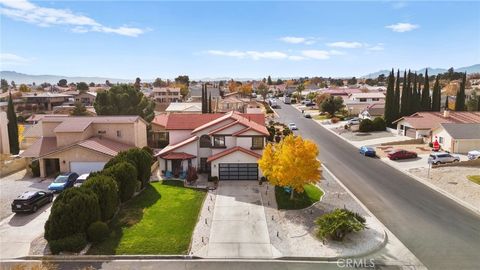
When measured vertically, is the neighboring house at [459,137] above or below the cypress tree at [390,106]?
below

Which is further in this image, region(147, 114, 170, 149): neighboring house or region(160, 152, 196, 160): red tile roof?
region(147, 114, 170, 149): neighboring house

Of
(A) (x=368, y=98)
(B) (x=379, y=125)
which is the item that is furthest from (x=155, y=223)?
(A) (x=368, y=98)

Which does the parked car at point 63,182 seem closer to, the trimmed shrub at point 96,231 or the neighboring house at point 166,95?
the trimmed shrub at point 96,231

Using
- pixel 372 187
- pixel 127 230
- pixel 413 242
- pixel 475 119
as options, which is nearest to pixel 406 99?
pixel 475 119

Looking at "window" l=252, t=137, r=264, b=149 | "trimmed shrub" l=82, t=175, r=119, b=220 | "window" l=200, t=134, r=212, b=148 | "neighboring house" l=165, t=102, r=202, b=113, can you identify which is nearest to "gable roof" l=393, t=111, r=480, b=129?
"window" l=252, t=137, r=264, b=149

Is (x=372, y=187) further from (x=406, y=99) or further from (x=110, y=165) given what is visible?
(x=406, y=99)

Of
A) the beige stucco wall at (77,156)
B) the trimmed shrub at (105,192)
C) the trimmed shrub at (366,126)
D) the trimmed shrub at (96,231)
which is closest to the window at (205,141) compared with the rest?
the beige stucco wall at (77,156)

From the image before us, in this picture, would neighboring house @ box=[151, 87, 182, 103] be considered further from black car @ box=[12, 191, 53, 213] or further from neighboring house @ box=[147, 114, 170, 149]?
black car @ box=[12, 191, 53, 213]
